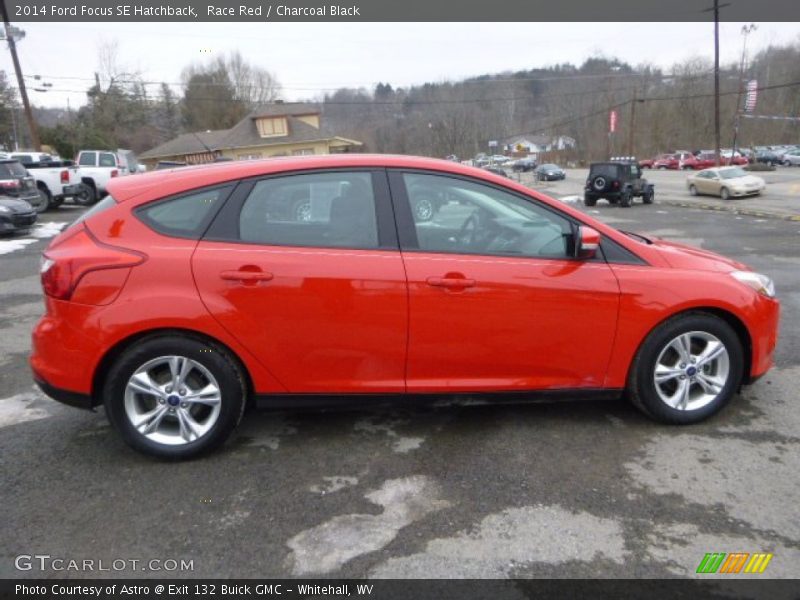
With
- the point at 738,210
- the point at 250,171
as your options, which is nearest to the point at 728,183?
the point at 738,210

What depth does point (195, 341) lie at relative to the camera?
3.02 meters

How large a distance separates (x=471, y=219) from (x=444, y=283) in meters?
0.46

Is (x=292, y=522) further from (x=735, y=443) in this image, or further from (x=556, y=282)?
(x=735, y=443)

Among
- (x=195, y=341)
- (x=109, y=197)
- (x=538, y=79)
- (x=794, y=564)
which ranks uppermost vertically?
(x=538, y=79)

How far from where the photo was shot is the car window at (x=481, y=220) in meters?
3.20

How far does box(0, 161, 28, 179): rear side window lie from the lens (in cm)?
1488

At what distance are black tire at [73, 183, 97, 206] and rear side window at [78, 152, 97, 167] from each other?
88.9 inches

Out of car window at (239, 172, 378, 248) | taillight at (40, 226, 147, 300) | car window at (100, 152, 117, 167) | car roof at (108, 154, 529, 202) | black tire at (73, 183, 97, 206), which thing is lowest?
taillight at (40, 226, 147, 300)

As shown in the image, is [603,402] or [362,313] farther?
[603,402]

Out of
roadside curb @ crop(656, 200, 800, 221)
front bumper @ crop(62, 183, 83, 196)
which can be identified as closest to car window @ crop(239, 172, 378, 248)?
roadside curb @ crop(656, 200, 800, 221)

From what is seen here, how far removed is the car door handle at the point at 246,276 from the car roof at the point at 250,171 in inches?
21.2

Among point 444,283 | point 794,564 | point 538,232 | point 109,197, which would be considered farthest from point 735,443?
point 109,197

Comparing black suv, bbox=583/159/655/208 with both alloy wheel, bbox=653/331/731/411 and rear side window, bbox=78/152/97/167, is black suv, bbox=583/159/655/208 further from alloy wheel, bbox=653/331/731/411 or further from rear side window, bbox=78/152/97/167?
alloy wheel, bbox=653/331/731/411

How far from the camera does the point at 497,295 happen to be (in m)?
3.11
